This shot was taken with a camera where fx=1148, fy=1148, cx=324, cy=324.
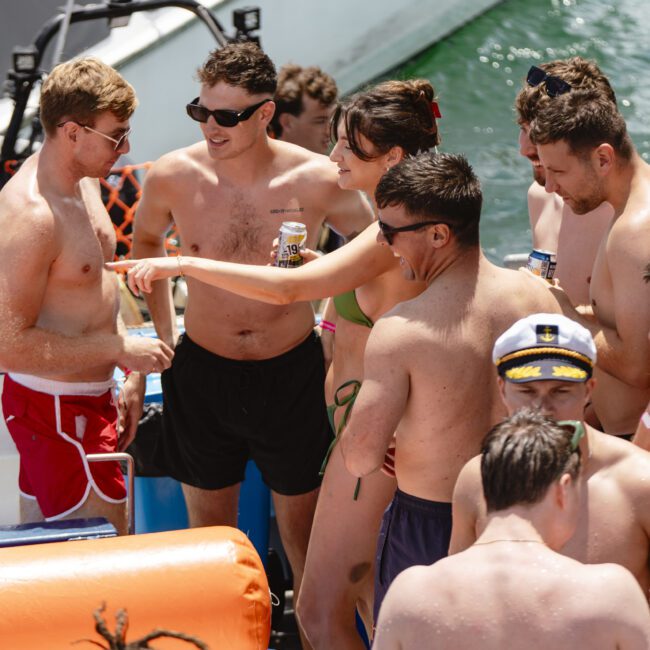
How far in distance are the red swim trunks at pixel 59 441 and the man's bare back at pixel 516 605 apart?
5.75 feet

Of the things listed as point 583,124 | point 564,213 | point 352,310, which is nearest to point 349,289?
point 352,310

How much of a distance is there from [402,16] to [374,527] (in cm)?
886

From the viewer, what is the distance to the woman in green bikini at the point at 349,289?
11.0 ft

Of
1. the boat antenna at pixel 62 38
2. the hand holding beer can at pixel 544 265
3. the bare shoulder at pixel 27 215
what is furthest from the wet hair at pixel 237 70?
the boat antenna at pixel 62 38

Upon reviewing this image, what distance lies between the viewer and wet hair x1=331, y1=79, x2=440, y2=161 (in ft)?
11.1

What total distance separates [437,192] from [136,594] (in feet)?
4.03

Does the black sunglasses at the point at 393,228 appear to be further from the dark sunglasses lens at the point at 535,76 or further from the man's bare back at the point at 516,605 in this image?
the dark sunglasses lens at the point at 535,76

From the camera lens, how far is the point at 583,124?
334 cm

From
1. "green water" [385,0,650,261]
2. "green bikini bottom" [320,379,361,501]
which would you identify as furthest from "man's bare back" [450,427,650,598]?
"green water" [385,0,650,261]

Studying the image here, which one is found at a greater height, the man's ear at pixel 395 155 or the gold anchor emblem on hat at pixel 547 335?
the man's ear at pixel 395 155

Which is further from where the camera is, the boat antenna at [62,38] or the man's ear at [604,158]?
the boat antenna at [62,38]

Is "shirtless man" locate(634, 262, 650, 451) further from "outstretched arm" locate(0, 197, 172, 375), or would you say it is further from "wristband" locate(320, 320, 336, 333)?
"outstretched arm" locate(0, 197, 172, 375)

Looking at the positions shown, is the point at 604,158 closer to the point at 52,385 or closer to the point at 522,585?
the point at 522,585

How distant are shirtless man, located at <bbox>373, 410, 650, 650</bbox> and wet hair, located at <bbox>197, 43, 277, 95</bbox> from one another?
2.27 meters
